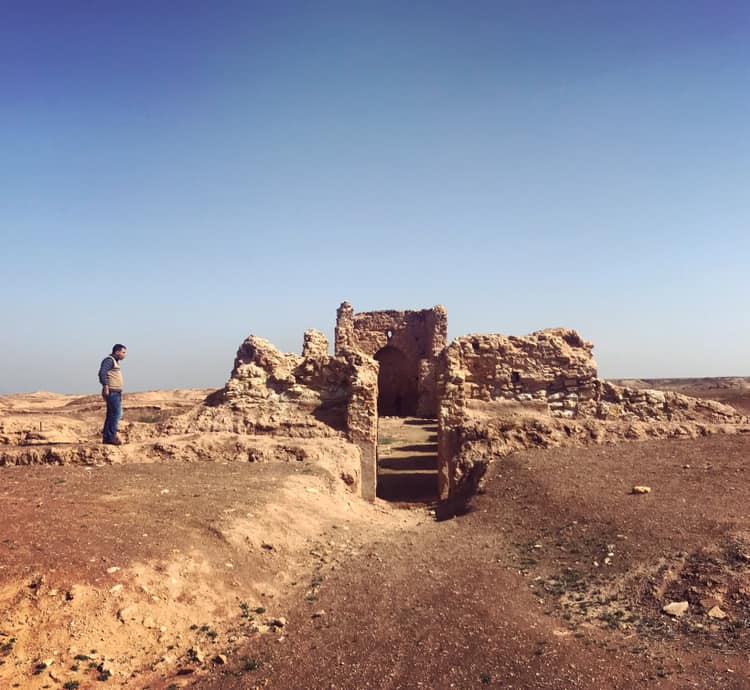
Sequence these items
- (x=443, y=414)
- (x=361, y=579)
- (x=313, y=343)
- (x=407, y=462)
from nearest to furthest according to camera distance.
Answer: (x=361, y=579), (x=443, y=414), (x=407, y=462), (x=313, y=343)

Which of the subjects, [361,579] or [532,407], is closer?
[361,579]

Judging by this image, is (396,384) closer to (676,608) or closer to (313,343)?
(313,343)

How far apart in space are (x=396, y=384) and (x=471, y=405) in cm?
1545

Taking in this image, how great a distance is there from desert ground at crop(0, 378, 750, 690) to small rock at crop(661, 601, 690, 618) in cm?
3

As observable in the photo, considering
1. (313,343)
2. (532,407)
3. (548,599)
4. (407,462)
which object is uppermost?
(313,343)

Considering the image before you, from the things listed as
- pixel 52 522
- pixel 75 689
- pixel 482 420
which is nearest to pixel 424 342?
pixel 482 420

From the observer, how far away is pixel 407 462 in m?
15.8

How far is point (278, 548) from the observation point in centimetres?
672

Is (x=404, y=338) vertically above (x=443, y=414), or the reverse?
(x=404, y=338)

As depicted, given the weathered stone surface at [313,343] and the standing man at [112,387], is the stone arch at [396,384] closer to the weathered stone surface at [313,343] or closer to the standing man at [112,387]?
the weathered stone surface at [313,343]

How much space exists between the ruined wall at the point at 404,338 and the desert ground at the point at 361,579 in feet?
54.3

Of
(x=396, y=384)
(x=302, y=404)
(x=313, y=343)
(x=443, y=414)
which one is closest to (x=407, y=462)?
(x=443, y=414)

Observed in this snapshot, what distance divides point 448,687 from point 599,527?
3808mm

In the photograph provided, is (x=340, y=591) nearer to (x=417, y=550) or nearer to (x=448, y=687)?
(x=417, y=550)
